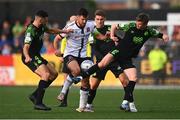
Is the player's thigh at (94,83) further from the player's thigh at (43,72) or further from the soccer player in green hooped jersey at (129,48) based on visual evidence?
the player's thigh at (43,72)

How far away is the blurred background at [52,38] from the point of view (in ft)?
101

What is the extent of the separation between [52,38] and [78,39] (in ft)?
54.3

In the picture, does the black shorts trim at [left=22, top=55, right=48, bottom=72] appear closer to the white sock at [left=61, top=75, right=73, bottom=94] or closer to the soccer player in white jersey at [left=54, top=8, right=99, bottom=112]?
the soccer player in white jersey at [left=54, top=8, right=99, bottom=112]

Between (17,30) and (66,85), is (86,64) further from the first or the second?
(17,30)

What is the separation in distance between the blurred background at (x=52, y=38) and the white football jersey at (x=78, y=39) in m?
13.2

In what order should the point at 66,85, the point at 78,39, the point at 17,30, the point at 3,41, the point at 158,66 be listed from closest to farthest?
the point at 78,39 → the point at 66,85 → the point at 158,66 → the point at 3,41 → the point at 17,30

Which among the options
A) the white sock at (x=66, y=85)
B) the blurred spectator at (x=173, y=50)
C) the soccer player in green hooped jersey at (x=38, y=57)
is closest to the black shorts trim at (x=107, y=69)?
the soccer player in green hooped jersey at (x=38, y=57)

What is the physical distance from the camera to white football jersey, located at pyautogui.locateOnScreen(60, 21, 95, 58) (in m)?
16.9

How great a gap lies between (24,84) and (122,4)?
3527 centimetres

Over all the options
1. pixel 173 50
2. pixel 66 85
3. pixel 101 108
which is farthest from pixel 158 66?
pixel 101 108

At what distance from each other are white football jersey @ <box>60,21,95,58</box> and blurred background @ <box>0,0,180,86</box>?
1325 cm

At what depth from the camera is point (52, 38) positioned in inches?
1323

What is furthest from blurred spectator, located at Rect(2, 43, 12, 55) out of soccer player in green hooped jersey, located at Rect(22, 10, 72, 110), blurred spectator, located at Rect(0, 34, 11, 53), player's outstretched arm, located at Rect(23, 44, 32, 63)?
player's outstretched arm, located at Rect(23, 44, 32, 63)

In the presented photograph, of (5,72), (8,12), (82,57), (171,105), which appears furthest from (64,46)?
(8,12)
